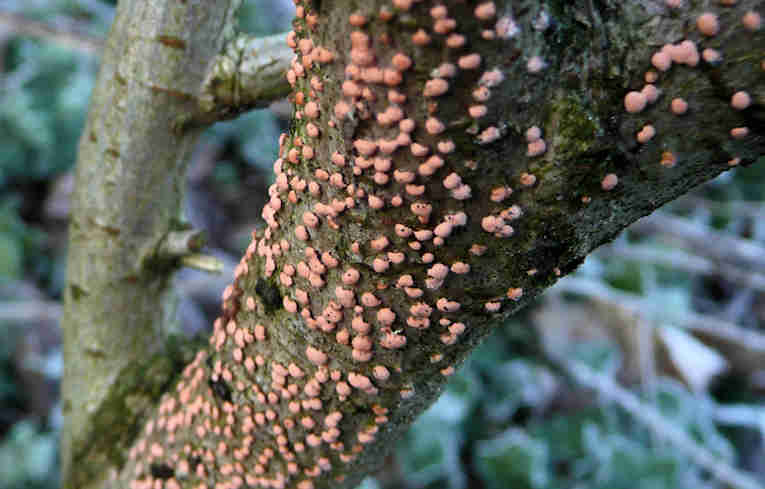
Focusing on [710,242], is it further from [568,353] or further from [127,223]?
[127,223]

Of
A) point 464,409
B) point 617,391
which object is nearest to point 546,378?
point 617,391

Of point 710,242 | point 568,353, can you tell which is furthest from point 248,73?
point 710,242

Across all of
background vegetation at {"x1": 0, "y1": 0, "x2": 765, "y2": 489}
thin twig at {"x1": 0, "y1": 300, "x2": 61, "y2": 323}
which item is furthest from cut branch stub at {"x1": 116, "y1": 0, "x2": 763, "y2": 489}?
thin twig at {"x1": 0, "y1": 300, "x2": 61, "y2": 323}

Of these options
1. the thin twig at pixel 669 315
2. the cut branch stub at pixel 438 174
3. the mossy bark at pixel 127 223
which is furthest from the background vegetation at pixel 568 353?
the cut branch stub at pixel 438 174

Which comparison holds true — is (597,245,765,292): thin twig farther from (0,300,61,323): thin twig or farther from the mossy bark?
(0,300,61,323): thin twig

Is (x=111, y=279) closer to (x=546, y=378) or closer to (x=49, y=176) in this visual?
(x=546, y=378)

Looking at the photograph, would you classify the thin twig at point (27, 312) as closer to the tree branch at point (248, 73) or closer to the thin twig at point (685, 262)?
the tree branch at point (248, 73)
